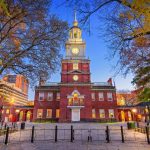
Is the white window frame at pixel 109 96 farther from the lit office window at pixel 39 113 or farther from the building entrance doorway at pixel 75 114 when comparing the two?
the lit office window at pixel 39 113

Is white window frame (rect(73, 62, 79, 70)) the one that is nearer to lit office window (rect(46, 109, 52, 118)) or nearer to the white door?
the white door

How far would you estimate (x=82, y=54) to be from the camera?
43.7m

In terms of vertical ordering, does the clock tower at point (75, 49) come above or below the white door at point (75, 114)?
above

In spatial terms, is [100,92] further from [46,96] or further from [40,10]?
[40,10]

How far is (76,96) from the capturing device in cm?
3725

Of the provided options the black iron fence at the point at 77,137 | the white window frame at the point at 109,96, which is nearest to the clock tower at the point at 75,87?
the white window frame at the point at 109,96

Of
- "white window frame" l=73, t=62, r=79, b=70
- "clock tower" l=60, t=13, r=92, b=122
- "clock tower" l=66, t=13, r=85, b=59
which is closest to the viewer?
"clock tower" l=60, t=13, r=92, b=122

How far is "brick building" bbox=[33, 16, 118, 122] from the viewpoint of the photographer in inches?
1420

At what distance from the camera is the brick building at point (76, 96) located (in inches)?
1420

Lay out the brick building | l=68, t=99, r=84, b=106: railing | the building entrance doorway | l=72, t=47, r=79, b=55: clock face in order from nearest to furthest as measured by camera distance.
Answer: the building entrance doorway, the brick building, l=68, t=99, r=84, b=106: railing, l=72, t=47, r=79, b=55: clock face

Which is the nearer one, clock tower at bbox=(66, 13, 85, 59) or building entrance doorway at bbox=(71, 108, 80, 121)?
building entrance doorway at bbox=(71, 108, 80, 121)

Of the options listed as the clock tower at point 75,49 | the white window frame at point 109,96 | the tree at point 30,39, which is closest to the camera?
the tree at point 30,39

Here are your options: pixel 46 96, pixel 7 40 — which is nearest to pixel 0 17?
pixel 7 40

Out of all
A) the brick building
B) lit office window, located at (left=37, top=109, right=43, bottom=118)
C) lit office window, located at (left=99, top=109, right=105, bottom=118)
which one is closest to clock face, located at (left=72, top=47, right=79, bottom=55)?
the brick building
